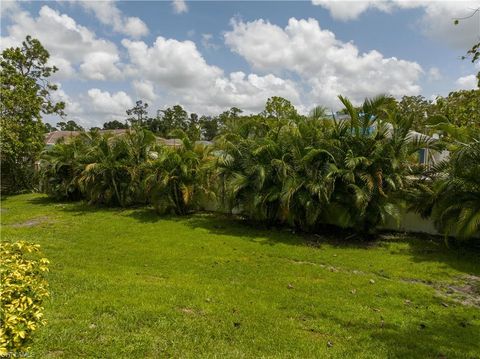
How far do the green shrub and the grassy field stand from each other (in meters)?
1.15

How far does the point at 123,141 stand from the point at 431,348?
42.4ft

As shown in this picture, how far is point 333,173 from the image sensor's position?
10.2 metres

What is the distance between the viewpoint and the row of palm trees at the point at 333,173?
30.9ft

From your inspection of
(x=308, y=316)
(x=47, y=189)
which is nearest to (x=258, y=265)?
(x=308, y=316)

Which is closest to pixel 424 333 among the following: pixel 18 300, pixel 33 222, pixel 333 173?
pixel 18 300

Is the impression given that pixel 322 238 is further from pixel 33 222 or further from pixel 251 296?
pixel 33 222

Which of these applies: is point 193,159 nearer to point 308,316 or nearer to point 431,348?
point 308,316

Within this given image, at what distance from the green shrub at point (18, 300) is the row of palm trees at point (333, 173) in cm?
780

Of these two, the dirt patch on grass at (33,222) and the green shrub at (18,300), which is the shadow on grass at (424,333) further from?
the dirt patch on grass at (33,222)

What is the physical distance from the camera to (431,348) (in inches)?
177

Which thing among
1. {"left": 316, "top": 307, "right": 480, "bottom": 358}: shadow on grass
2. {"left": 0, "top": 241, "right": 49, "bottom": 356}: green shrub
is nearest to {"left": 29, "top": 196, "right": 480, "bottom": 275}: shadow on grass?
{"left": 316, "top": 307, "right": 480, "bottom": 358}: shadow on grass

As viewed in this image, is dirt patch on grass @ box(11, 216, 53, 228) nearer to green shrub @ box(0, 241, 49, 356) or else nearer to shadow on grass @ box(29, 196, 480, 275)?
shadow on grass @ box(29, 196, 480, 275)

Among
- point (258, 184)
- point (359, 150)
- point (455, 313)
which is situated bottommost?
point (455, 313)

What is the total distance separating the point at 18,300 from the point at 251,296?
12.7ft
